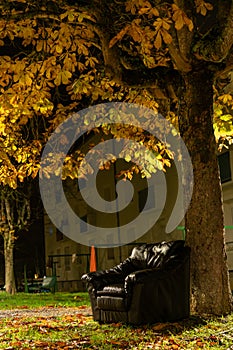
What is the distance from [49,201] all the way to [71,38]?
29099 mm

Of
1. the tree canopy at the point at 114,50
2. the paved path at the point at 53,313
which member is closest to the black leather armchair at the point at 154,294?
the paved path at the point at 53,313

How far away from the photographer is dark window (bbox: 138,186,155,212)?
1169 inches

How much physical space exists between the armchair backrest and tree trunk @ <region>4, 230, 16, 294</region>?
17.5 m

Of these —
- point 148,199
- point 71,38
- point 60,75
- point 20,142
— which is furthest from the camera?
point 148,199

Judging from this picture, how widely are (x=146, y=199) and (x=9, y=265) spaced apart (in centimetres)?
716

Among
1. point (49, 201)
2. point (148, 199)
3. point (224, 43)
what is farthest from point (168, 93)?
point (49, 201)

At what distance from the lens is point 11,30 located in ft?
38.2

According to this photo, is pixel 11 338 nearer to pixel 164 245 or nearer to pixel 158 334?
pixel 158 334

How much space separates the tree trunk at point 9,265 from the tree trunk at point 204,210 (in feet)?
62.9

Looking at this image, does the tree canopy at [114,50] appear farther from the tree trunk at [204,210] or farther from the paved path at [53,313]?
the paved path at [53,313]

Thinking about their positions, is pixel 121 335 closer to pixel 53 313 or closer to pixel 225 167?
pixel 53 313

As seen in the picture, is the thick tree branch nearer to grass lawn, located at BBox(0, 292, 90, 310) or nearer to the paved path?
the paved path

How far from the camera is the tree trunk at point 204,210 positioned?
31.7ft

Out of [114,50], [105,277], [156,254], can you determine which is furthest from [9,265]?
[114,50]
